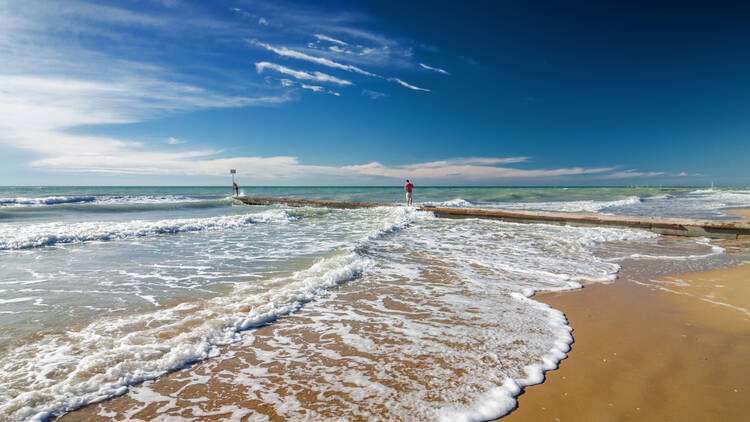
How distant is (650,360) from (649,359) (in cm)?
2

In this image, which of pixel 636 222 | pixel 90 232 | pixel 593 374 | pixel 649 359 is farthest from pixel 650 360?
pixel 90 232

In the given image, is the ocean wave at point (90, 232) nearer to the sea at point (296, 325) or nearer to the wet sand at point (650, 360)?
the sea at point (296, 325)

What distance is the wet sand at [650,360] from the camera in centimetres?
246

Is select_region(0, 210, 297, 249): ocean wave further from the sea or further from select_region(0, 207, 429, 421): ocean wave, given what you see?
select_region(0, 207, 429, 421): ocean wave

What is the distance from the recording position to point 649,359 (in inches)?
125

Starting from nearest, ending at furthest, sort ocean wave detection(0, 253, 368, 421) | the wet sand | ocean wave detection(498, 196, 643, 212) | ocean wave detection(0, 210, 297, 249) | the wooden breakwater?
the wet sand → ocean wave detection(0, 253, 368, 421) → ocean wave detection(0, 210, 297, 249) → the wooden breakwater → ocean wave detection(498, 196, 643, 212)

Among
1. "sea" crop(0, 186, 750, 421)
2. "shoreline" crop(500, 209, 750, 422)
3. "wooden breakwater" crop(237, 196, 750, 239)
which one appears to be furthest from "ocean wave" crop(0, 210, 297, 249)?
"shoreline" crop(500, 209, 750, 422)

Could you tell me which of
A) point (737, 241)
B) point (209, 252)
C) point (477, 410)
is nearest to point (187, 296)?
point (209, 252)

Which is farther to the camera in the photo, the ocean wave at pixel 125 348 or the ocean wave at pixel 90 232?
the ocean wave at pixel 90 232

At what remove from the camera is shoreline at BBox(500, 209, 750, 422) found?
2465 mm

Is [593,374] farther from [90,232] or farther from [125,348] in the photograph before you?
[90,232]

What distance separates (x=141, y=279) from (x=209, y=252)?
8.48ft

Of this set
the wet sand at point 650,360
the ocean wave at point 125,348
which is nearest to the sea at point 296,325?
the ocean wave at point 125,348

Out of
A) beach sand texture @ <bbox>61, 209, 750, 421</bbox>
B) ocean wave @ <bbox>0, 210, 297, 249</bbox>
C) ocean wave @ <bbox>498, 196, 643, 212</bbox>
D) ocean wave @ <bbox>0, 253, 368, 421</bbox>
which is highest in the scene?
ocean wave @ <bbox>498, 196, 643, 212</bbox>
